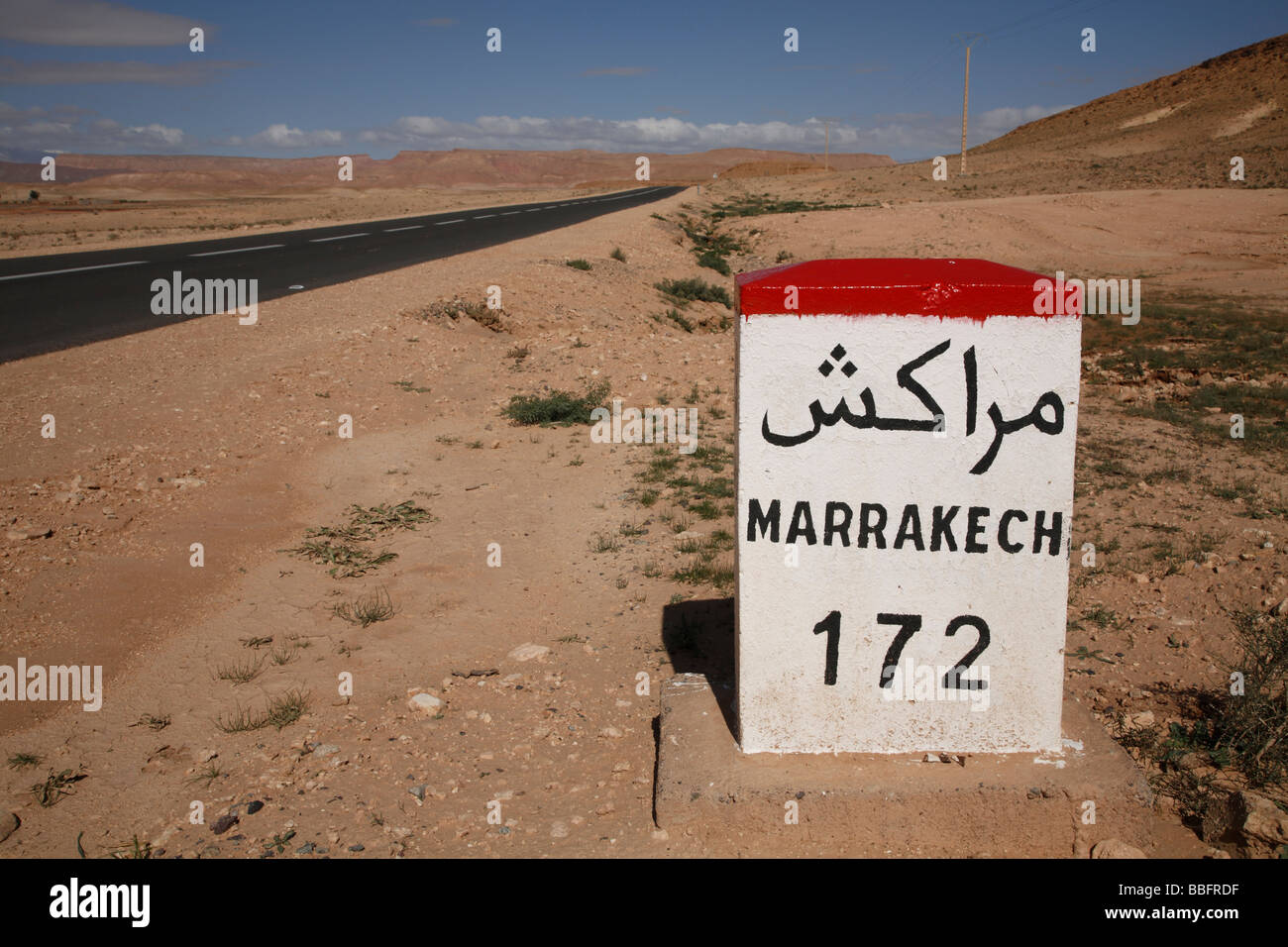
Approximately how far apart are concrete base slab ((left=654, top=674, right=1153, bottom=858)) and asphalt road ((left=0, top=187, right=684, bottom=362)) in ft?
26.1

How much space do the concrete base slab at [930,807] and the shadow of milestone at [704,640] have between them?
0.59 m

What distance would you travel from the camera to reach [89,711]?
353 cm

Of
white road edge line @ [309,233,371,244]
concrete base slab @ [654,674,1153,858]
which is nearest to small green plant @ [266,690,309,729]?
concrete base slab @ [654,674,1153,858]

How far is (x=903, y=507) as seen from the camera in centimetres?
278

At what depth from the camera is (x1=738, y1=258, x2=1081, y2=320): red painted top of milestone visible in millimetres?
2613

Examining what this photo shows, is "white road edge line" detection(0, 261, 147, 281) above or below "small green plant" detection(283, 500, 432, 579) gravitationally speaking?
above

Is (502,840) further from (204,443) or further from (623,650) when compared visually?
(204,443)

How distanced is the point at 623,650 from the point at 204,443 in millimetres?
4027

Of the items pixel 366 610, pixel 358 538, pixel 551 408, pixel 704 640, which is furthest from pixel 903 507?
pixel 551 408

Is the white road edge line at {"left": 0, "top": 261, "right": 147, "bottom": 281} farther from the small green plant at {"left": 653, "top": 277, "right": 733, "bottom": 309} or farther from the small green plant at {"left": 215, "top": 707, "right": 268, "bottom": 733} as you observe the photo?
the small green plant at {"left": 215, "top": 707, "right": 268, "bottom": 733}

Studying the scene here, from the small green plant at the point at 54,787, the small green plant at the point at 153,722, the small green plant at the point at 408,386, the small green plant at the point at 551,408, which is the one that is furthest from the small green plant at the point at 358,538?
the small green plant at the point at 408,386

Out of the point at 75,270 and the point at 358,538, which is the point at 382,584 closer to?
the point at 358,538

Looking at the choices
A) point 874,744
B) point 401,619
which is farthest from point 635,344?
point 874,744
